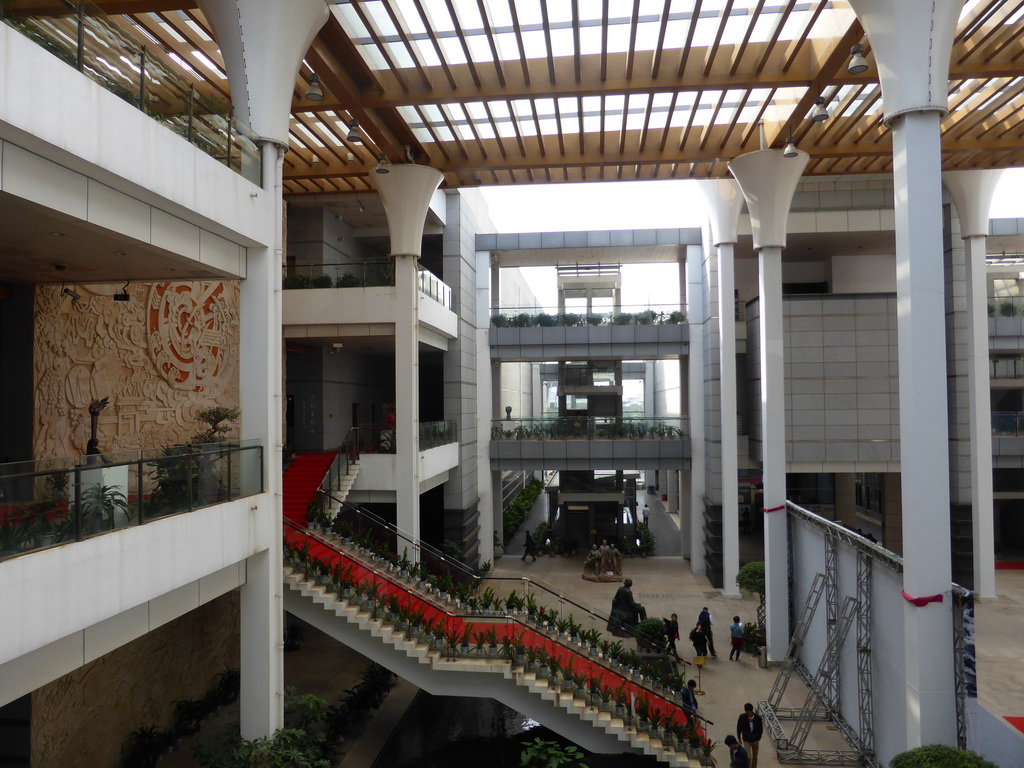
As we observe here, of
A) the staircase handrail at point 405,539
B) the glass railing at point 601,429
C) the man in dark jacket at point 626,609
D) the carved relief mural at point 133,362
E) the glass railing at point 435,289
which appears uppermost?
the glass railing at point 435,289

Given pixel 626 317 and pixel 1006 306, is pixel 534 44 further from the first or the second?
pixel 1006 306

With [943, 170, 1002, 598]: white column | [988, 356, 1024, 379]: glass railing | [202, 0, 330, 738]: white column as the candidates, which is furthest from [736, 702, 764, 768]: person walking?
[988, 356, 1024, 379]: glass railing

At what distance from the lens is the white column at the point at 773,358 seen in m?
15.0

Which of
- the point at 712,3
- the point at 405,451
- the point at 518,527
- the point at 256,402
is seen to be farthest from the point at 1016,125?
the point at 518,527

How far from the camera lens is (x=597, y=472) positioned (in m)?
25.7

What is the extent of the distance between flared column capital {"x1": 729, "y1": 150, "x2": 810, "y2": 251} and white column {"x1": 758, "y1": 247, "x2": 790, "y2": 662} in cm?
131

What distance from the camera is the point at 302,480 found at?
51.0ft

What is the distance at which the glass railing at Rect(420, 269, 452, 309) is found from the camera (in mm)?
17734

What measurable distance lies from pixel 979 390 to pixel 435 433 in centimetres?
1466

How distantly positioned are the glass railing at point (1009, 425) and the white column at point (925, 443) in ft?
52.0

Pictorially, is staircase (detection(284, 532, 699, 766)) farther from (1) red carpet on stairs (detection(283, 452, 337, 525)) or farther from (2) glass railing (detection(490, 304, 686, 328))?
(2) glass railing (detection(490, 304, 686, 328))

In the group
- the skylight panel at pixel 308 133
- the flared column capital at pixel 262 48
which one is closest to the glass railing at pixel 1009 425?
the skylight panel at pixel 308 133

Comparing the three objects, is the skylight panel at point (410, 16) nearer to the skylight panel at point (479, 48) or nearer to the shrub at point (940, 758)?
the skylight panel at point (479, 48)

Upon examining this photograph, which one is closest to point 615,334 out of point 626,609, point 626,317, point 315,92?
point 626,317
